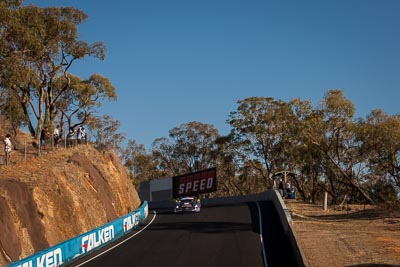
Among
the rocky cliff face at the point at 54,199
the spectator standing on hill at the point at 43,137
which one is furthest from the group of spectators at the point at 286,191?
the spectator standing on hill at the point at 43,137

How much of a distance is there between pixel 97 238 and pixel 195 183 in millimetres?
35351

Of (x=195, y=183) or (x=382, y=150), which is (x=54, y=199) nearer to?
(x=382, y=150)

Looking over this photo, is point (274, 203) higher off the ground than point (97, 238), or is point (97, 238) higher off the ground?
point (274, 203)

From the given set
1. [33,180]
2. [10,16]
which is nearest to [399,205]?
[33,180]

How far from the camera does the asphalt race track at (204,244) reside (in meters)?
22.1

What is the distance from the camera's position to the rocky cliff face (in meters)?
23.7

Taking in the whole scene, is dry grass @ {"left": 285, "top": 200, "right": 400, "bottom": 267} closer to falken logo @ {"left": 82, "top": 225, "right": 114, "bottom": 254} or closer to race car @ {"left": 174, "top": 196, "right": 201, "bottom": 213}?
race car @ {"left": 174, "top": 196, "right": 201, "bottom": 213}

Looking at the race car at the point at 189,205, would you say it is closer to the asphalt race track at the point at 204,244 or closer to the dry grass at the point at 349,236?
the asphalt race track at the point at 204,244

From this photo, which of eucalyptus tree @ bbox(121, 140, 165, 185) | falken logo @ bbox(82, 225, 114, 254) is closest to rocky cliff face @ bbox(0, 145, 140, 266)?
falken logo @ bbox(82, 225, 114, 254)

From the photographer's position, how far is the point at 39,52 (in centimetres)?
3388

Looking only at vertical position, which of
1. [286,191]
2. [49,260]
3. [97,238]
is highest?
[286,191]

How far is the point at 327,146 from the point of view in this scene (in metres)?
48.8

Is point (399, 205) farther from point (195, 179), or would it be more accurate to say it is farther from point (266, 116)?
point (266, 116)

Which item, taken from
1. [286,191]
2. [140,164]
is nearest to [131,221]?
[286,191]
